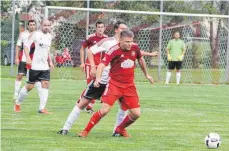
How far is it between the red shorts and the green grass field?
55cm

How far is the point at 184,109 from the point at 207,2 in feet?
52.6

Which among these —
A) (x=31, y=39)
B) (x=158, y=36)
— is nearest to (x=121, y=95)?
(x=31, y=39)

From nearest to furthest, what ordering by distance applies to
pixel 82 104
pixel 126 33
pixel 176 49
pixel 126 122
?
pixel 126 33
pixel 126 122
pixel 82 104
pixel 176 49

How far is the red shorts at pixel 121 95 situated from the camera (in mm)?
10109

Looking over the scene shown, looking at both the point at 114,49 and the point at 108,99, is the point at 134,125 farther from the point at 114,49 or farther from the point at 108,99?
the point at 114,49

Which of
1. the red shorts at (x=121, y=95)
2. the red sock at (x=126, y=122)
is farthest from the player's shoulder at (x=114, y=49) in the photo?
the red sock at (x=126, y=122)

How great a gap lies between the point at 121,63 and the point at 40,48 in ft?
13.2

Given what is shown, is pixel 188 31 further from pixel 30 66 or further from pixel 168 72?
pixel 30 66

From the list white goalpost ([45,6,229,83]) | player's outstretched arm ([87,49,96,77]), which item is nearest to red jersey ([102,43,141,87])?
player's outstretched arm ([87,49,96,77])

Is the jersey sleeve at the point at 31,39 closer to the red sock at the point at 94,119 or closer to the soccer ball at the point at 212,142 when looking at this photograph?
the red sock at the point at 94,119

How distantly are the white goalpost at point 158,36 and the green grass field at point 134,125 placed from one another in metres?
7.88

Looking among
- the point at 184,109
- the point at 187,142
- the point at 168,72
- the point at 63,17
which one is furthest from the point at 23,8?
the point at 187,142

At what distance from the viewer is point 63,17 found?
2753 centimetres

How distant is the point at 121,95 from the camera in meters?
10.2
